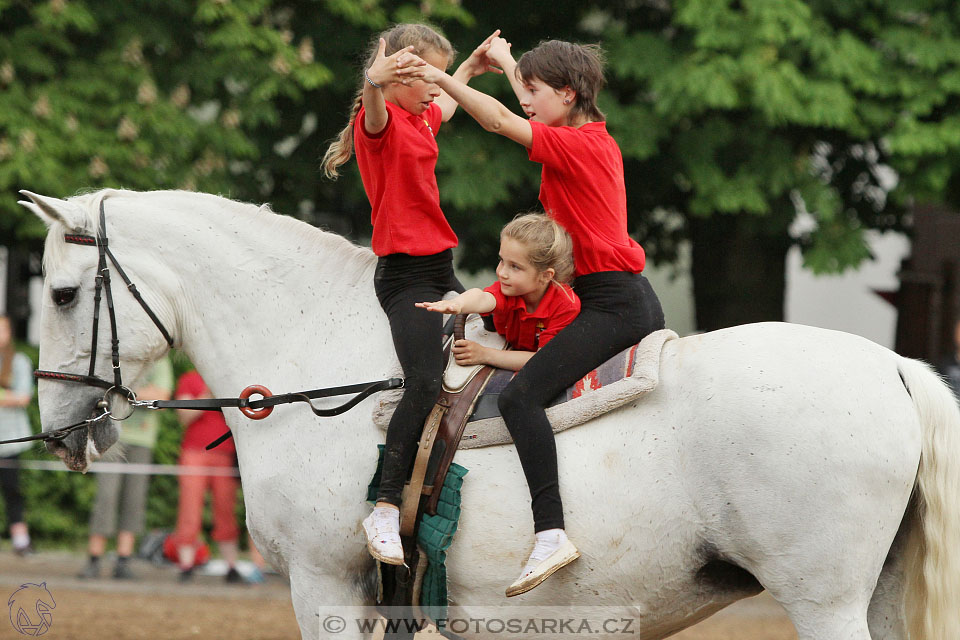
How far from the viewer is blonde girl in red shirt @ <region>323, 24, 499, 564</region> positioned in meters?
3.19

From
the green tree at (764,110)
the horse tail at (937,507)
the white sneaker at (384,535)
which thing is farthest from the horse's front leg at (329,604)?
the green tree at (764,110)

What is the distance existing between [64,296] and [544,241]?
1.68 metres

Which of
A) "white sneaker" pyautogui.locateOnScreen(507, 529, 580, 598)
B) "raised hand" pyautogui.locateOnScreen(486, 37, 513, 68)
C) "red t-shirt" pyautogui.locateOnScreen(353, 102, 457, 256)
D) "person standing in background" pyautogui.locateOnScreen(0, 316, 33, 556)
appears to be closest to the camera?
"white sneaker" pyautogui.locateOnScreen(507, 529, 580, 598)

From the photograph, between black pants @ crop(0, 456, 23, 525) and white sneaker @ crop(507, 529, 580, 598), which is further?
black pants @ crop(0, 456, 23, 525)

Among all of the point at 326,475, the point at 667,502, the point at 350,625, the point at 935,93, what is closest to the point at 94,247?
the point at 326,475

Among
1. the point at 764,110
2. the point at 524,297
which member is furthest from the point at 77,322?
the point at 764,110

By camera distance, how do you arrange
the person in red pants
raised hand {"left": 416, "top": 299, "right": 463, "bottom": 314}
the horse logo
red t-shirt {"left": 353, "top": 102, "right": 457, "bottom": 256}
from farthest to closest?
1. the person in red pants
2. the horse logo
3. red t-shirt {"left": 353, "top": 102, "right": 457, "bottom": 256}
4. raised hand {"left": 416, "top": 299, "right": 463, "bottom": 314}

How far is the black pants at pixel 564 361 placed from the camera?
309 centimetres

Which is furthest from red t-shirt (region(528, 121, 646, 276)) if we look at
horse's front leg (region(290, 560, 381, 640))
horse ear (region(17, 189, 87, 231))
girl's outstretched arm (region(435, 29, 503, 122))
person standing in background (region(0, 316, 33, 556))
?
person standing in background (region(0, 316, 33, 556))

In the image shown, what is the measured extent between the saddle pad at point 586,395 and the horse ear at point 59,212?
1217 mm

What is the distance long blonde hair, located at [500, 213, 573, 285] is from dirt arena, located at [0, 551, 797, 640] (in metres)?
3.70

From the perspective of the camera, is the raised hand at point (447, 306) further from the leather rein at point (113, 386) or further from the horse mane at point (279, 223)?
the horse mane at point (279, 223)

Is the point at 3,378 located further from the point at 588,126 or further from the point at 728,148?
A: the point at 588,126

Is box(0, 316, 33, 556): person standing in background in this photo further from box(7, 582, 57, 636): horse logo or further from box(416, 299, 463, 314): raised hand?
box(416, 299, 463, 314): raised hand
